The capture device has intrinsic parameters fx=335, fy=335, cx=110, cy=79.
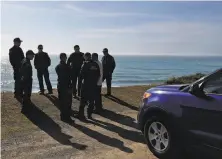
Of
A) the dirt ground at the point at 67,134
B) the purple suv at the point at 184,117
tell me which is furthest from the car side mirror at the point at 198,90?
the dirt ground at the point at 67,134

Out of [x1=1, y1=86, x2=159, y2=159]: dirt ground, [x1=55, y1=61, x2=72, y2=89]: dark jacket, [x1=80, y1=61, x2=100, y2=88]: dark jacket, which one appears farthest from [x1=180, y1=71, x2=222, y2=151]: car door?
[x1=55, y1=61, x2=72, y2=89]: dark jacket

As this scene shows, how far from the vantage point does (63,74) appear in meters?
8.95

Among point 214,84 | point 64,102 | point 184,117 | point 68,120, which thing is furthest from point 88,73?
point 214,84

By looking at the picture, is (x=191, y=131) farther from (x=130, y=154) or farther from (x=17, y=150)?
(x=17, y=150)

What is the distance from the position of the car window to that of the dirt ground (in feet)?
5.62

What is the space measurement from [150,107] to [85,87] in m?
3.38

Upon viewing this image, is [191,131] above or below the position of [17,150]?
above

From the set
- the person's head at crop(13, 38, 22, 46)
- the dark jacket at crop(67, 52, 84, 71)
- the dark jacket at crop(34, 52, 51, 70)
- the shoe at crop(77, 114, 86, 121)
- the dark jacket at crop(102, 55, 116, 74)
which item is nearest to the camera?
the shoe at crop(77, 114, 86, 121)

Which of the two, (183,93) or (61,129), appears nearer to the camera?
(183,93)

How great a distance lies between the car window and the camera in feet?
16.8

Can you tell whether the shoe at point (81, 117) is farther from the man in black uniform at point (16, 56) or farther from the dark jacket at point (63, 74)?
the man in black uniform at point (16, 56)

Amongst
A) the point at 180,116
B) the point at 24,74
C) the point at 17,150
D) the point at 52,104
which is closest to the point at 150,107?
the point at 180,116

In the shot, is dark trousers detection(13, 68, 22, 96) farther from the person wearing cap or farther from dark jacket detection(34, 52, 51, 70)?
the person wearing cap

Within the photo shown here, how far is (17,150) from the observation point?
662 centimetres
